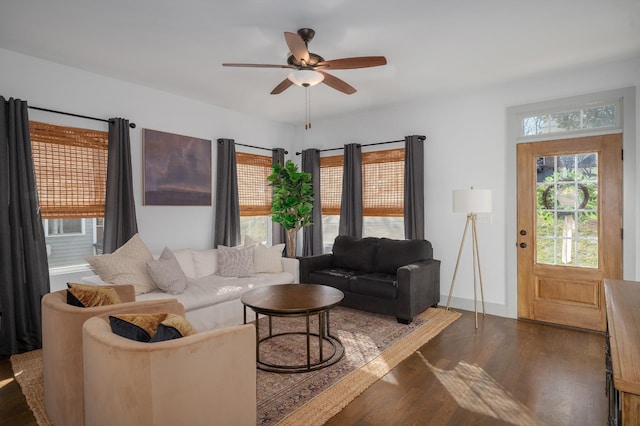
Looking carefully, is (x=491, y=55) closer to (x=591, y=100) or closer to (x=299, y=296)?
(x=591, y=100)

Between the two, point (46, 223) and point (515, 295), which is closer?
point (46, 223)

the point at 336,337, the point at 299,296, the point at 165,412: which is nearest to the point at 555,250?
the point at 336,337

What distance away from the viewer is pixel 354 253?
16.6 ft

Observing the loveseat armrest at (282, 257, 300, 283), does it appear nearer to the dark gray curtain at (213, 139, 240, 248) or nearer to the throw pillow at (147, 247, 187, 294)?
the dark gray curtain at (213, 139, 240, 248)

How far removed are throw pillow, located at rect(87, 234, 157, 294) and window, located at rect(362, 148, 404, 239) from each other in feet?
10.6

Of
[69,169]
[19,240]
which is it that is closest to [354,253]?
[69,169]

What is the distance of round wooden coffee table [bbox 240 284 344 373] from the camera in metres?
2.85

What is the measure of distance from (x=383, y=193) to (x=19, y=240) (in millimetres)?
4357

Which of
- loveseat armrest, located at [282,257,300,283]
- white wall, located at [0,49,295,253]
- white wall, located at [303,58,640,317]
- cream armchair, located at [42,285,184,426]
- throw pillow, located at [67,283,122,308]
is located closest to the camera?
cream armchair, located at [42,285,184,426]

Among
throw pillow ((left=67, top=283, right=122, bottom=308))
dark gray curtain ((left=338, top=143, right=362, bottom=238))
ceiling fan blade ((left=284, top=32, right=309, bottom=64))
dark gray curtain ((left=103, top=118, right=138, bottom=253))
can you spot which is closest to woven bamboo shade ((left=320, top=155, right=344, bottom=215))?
dark gray curtain ((left=338, top=143, right=362, bottom=238))

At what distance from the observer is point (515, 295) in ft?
14.2

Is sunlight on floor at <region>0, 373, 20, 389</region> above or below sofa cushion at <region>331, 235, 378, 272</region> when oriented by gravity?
below

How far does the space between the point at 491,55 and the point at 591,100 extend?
4.34ft

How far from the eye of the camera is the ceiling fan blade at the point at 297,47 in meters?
2.41
